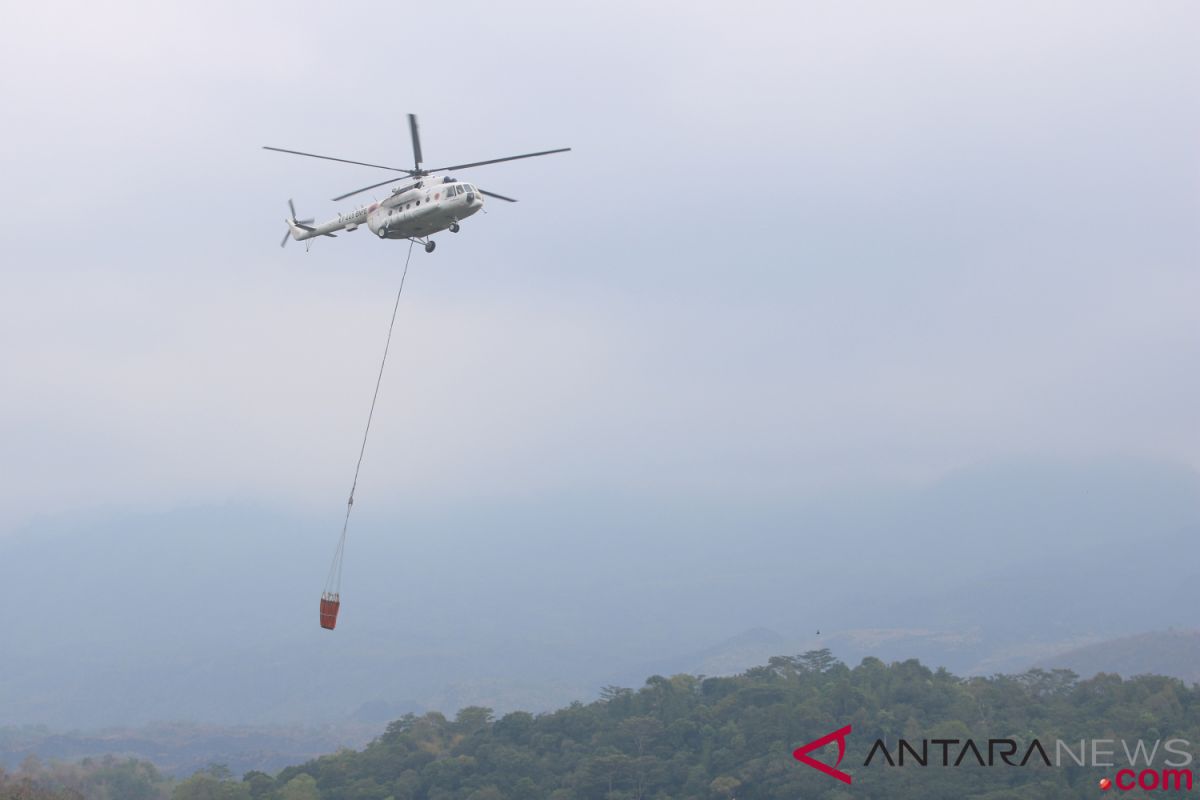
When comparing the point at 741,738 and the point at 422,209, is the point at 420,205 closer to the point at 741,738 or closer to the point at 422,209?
the point at 422,209

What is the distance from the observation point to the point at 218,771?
12794 centimetres

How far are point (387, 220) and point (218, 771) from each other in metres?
97.1

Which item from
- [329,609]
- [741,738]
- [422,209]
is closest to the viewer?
[329,609]

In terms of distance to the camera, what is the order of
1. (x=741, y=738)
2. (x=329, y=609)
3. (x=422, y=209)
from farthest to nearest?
1. (x=741, y=738)
2. (x=422, y=209)
3. (x=329, y=609)

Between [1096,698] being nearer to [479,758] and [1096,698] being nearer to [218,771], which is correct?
[479,758]

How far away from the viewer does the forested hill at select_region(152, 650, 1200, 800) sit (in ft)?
334

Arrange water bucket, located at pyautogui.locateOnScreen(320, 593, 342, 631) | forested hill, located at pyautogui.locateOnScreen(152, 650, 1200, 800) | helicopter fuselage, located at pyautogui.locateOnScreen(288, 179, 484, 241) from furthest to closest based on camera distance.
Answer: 1. forested hill, located at pyautogui.locateOnScreen(152, 650, 1200, 800)
2. helicopter fuselage, located at pyautogui.locateOnScreen(288, 179, 484, 241)
3. water bucket, located at pyautogui.locateOnScreen(320, 593, 342, 631)

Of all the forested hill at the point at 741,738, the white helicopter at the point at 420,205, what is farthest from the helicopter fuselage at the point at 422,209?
the forested hill at the point at 741,738

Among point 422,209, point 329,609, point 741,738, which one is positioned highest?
point 422,209

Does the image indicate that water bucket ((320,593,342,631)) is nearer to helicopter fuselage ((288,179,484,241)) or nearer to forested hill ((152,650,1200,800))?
helicopter fuselage ((288,179,484,241))

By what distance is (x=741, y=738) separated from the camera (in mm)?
113438

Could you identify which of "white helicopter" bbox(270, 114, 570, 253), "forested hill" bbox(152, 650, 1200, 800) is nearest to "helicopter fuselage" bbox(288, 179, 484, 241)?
"white helicopter" bbox(270, 114, 570, 253)

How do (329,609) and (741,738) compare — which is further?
(741,738)

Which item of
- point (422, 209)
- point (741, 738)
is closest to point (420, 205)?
point (422, 209)
